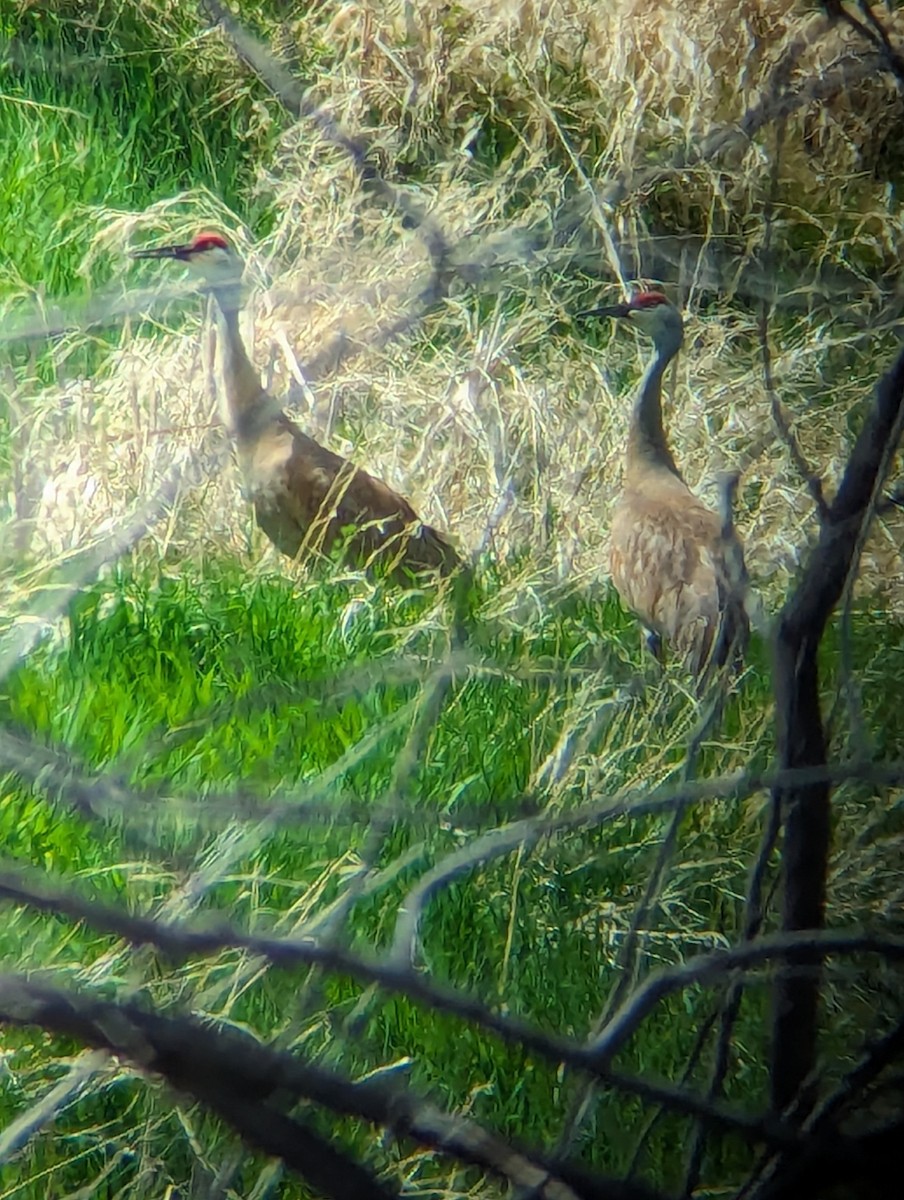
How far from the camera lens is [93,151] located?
1.24 metres

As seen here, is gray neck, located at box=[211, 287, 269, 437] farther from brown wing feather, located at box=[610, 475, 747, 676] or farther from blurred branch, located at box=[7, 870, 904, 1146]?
blurred branch, located at box=[7, 870, 904, 1146]

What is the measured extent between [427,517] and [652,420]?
0.19 meters

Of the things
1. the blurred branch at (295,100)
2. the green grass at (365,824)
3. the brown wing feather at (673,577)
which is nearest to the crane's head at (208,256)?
the blurred branch at (295,100)

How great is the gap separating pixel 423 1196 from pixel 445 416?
0.59 m

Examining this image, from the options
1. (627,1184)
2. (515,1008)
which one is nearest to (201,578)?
(515,1008)

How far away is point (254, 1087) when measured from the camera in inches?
29.6

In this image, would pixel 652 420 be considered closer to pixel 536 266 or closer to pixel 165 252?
pixel 536 266

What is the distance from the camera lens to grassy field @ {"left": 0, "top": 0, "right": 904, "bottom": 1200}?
1.00 m

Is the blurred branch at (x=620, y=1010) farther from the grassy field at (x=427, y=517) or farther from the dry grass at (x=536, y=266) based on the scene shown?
the dry grass at (x=536, y=266)

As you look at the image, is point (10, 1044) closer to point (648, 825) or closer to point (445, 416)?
point (648, 825)

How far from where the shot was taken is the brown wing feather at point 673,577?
3.76 ft

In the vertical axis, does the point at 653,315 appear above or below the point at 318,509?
above

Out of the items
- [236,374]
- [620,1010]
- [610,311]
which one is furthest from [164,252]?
[620,1010]

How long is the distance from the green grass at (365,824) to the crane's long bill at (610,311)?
8.8 inches
